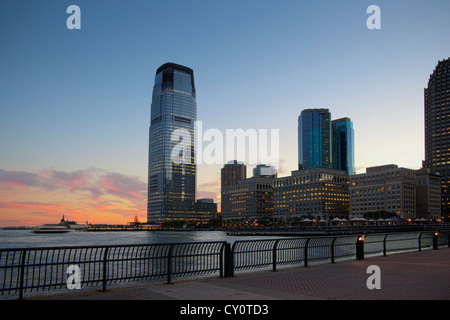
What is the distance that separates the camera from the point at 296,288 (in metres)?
12.8

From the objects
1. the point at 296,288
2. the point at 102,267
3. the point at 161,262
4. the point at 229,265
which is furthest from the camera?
the point at 102,267

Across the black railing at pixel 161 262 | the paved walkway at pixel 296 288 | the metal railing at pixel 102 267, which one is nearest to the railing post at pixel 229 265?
the black railing at pixel 161 262

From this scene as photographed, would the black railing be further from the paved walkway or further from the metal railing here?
the paved walkway

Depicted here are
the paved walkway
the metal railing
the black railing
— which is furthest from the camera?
the black railing

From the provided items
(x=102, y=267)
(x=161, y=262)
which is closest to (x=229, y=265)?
(x=161, y=262)

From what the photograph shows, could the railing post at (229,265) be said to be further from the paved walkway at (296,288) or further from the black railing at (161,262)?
the paved walkway at (296,288)

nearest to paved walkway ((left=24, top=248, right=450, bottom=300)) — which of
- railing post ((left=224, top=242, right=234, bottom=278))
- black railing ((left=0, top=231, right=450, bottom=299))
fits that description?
railing post ((left=224, top=242, right=234, bottom=278))

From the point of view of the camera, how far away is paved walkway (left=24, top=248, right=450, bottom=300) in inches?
445

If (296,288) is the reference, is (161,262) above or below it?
below

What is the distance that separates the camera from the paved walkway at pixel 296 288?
11.3 m

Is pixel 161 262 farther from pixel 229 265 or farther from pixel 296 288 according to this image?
pixel 296 288

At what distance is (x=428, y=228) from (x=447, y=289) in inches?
6829
